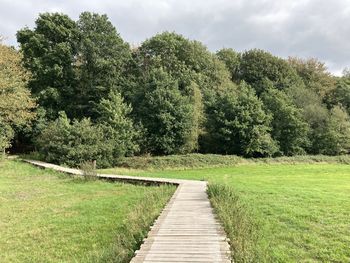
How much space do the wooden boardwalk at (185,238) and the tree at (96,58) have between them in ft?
100

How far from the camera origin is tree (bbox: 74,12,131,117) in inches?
1539

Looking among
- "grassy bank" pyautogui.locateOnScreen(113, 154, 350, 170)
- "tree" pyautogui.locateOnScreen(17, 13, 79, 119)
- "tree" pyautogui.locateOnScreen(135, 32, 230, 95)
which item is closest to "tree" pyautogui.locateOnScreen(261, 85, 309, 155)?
"grassy bank" pyautogui.locateOnScreen(113, 154, 350, 170)

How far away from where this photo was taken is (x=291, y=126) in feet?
126

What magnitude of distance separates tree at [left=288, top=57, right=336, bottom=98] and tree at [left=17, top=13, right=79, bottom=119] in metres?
32.6

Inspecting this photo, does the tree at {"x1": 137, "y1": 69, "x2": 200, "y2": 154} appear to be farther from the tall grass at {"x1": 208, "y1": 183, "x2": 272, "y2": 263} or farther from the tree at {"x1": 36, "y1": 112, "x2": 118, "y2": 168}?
the tall grass at {"x1": 208, "y1": 183, "x2": 272, "y2": 263}

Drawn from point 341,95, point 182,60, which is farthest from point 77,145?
point 341,95

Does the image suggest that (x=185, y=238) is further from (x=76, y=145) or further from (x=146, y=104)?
(x=146, y=104)

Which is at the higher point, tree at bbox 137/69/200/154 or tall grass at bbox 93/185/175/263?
tree at bbox 137/69/200/154

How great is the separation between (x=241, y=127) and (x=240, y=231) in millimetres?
28325

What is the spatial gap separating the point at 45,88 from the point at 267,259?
121ft

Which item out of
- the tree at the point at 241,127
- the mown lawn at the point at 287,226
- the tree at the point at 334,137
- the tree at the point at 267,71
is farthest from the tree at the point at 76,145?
the tree at the point at 267,71

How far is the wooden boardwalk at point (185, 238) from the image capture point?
18.9ft

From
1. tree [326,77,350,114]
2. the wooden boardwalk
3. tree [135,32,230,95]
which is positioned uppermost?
tree [135,32,230,95]

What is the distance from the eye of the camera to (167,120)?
111 feet
